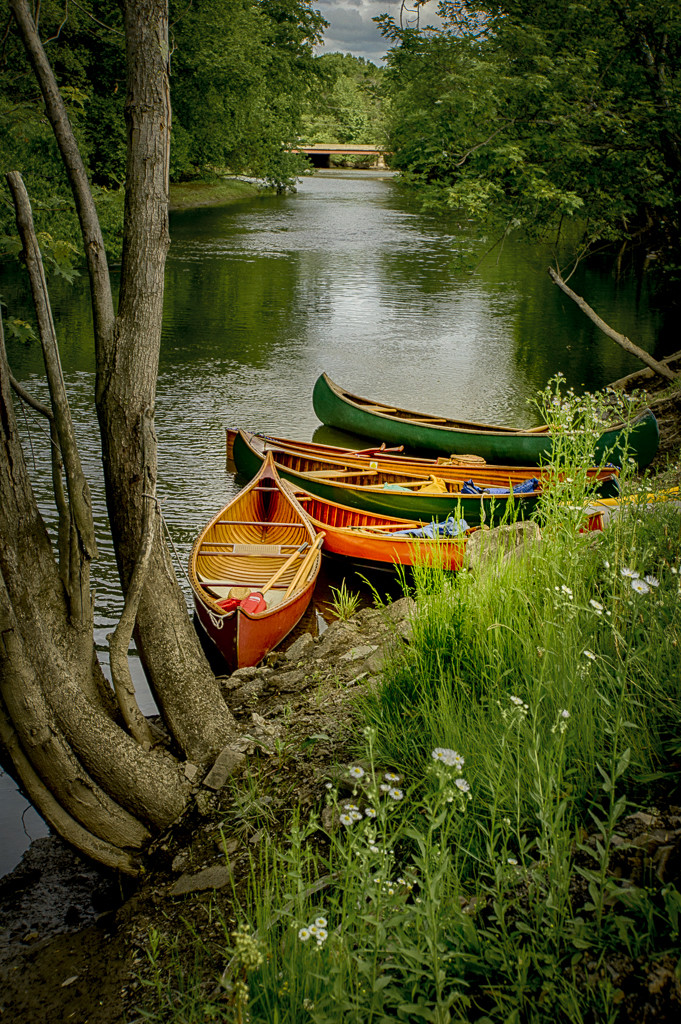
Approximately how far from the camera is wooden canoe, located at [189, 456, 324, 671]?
6070 millimetres

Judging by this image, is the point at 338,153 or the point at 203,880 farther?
the point at 338,153

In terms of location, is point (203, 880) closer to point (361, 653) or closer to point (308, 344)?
point (361, 653)

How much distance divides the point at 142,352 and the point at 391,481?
6.20m

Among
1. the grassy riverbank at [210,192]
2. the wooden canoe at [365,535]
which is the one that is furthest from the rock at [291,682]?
the grassy riverbank at [210,192]

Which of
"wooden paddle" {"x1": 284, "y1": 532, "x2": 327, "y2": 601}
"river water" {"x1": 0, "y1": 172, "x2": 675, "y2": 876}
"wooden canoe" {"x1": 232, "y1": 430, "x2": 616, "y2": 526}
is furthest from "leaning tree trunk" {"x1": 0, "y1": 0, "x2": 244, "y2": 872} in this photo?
"wooden canoe" {"x1": 232, "y1": 430, "x2": 616, "y2": 526}

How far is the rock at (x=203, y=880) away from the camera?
2869mm

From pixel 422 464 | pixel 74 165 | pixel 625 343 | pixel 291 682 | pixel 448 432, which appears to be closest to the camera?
pixel 74 165

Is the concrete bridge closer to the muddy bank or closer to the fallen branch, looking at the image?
the fallen branch

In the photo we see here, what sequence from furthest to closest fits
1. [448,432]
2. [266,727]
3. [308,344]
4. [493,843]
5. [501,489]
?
1. [308,344]
2. [448,432]
3. [501,489]
4. [266,727]
5. [493,843]

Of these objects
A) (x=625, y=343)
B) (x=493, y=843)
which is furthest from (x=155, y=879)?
(x=625, y=343)

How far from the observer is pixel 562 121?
11.2 meters

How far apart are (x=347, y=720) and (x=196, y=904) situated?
961 mm

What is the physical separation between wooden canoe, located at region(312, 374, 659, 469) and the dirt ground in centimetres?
661

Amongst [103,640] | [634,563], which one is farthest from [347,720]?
[103,640]
